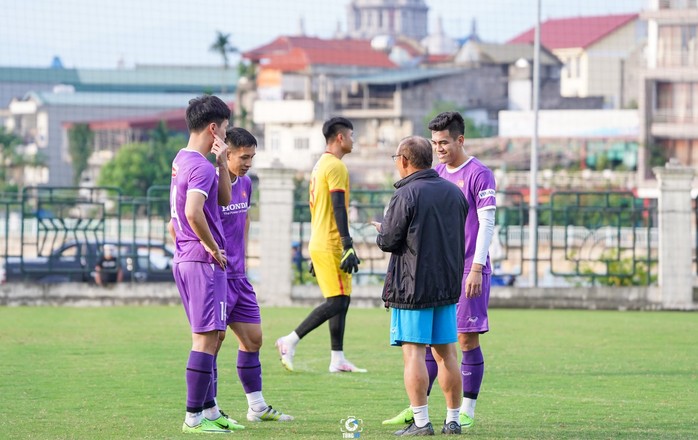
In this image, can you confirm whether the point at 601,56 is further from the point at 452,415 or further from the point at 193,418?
the point at 193,418

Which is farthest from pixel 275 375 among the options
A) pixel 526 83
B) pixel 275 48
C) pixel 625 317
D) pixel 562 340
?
pixel 275 48

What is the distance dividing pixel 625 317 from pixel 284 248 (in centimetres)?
512

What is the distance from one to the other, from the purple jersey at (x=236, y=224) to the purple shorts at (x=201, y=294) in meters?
0.80

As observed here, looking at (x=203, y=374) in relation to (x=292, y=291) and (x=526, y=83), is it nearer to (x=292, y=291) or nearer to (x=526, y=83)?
(x=292, y=291)

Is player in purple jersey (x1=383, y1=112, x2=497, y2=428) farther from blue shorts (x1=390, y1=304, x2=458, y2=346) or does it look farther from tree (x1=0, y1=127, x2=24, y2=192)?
tree (x1=0, y1=127, x2=24, y2=192)

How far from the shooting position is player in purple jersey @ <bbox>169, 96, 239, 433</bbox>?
8.53 metres

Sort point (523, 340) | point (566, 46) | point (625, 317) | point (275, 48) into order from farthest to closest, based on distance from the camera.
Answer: point (275, 48), point (566, 46), point (625, 317), point (523, 340)

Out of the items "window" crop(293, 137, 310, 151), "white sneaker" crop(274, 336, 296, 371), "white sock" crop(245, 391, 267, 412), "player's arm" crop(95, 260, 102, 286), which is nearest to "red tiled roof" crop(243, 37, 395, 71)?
"window" crop(293, 137, 310, 151)

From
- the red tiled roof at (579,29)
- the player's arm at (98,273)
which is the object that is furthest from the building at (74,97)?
the player's arm at (98,273)

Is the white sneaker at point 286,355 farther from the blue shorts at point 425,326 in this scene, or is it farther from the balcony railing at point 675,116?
the balcony railing at point 675,116

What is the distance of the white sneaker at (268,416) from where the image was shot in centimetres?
934

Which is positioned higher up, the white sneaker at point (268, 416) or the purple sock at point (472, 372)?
the purple sock at point (472, 372)

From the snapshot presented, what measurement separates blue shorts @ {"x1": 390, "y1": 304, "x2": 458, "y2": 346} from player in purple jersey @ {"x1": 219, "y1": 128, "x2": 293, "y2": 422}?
1.19 m

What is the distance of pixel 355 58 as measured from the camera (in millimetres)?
119562
